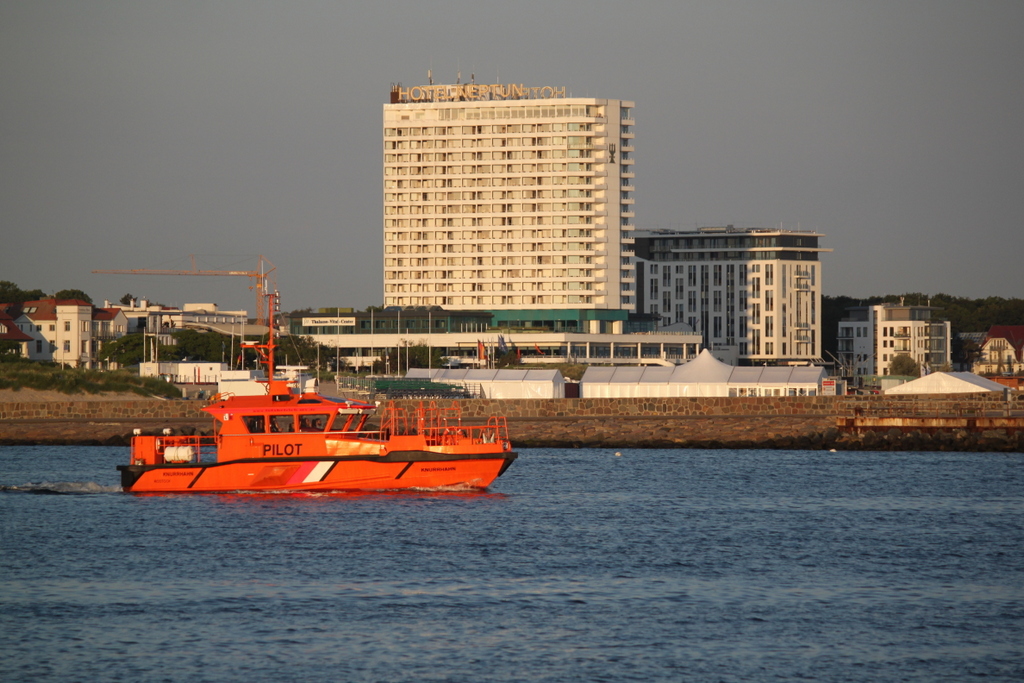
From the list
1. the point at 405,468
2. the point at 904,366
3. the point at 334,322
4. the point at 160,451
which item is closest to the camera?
the point at 405,468

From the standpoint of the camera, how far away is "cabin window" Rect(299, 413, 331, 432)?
1564 inches

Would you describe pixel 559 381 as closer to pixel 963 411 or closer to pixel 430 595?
pixel 963 411

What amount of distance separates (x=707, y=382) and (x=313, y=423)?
196ft

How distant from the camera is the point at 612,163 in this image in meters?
187

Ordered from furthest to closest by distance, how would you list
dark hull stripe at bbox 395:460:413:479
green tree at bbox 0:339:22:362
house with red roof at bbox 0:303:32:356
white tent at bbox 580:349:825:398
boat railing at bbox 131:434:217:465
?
house with red roof at bbox 0:303:32:356
green tree at bbox 0:339:22:362
white tent at bbox 580:349:825:398
boat railing at bbox 131:434:217:465
dark hull stripe at bbox 395:460:413:479

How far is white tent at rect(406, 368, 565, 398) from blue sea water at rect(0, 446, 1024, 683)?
5075cm

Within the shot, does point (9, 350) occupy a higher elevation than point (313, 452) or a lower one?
higher

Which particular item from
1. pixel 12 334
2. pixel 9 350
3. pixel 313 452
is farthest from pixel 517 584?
pixel 12 334

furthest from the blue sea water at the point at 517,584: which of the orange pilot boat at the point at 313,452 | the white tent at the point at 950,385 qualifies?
the white tent at the point at 950,385

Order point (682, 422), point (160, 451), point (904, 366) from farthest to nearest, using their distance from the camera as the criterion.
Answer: point (904, 366) < point (682, 422) < point (160, 451)

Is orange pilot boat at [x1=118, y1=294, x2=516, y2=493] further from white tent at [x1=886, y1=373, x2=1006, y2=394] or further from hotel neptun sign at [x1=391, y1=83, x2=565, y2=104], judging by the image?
hotel neptun sign at [x1=391, y1=83, x2=565, y2=104]

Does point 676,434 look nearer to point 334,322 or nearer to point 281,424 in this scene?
point 281,424

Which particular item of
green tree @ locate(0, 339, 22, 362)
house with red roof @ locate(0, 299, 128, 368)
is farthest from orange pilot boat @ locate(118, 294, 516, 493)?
house with red roof @ locate(0, 299, 128, 368)

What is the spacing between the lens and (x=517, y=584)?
94.5ft
